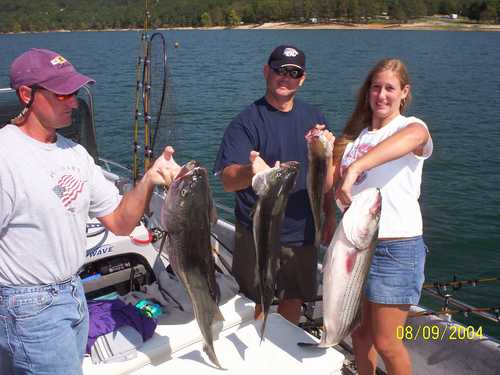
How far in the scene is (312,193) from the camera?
10.5 ft

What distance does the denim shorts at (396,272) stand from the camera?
9.76 feet

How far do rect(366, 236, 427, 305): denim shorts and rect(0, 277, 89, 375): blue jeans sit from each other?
70.8 inches

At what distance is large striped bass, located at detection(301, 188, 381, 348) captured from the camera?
8.75ft

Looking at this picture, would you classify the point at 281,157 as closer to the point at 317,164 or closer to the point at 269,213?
the point at 317,164

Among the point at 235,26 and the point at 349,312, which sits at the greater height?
the point at 235,26

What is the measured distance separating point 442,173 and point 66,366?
45.0 ft

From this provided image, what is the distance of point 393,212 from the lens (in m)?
2.93

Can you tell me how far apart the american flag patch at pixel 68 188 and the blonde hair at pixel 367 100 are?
189 cm

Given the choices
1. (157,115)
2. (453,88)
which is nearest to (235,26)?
(453,88)

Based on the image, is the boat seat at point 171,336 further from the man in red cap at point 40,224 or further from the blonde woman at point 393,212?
the blonde woman at point 393,212

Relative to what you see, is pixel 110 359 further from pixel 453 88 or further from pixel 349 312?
pixel 453 88

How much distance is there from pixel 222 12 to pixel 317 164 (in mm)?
129813

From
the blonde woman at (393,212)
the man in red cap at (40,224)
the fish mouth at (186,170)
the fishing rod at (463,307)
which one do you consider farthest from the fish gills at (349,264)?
the man in red cap at (40,224)

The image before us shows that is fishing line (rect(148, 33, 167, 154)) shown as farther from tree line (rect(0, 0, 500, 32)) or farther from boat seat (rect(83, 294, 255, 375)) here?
tree line (rect(0, 0, 500, 32))
